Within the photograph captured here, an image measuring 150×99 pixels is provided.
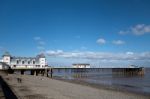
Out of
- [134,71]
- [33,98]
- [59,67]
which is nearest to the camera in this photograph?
[33,98]

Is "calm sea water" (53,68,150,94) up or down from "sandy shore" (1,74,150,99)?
down

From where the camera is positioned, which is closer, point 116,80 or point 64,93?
point 64,93

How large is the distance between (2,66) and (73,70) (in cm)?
2879

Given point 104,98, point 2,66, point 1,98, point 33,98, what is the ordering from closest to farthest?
point 1,98, point 33,98, point 104,98, point 2,66

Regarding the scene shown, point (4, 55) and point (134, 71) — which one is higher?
point (4, 55)

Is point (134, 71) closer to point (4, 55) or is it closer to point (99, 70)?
point (99, 70)

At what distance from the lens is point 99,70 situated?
91.9 m

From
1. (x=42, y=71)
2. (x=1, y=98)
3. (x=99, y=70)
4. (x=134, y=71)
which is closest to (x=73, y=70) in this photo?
(x=99, y=70)

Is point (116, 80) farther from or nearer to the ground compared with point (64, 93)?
nearer to the ground

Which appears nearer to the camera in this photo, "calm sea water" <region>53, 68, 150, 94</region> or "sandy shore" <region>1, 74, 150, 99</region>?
"sandy shore" <region>1, 74, 150, 99</region>

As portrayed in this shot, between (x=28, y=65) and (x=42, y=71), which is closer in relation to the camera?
(x=42, y=71)

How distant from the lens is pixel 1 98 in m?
8.87

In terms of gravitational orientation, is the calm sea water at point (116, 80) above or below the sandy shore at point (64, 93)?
below

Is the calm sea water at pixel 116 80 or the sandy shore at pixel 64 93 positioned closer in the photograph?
the sandy shore at pixel 64 93
